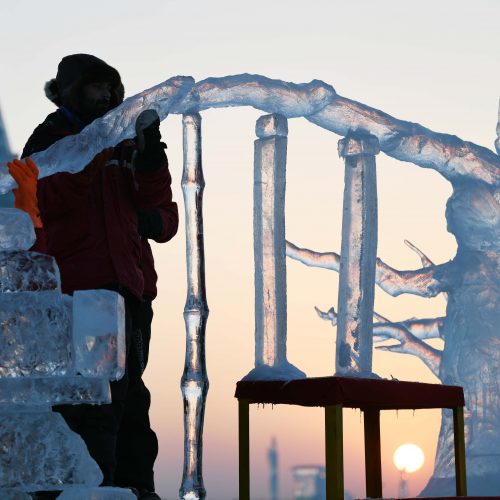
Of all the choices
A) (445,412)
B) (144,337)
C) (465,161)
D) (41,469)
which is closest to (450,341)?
(445,412)

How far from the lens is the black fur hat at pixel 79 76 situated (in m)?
3.36

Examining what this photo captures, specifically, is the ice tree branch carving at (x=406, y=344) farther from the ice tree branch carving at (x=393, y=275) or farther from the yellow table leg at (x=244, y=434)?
the yellow table leg at (x=244, y=434)

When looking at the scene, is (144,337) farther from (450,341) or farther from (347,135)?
(450,341)

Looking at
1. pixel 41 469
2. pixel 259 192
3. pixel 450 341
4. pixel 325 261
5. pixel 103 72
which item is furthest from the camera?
pixel 450 341

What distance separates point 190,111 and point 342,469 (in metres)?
1.68

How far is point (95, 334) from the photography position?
8.44 ft

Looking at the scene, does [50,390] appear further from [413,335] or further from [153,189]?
[413,335]

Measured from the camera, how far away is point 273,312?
4273mm

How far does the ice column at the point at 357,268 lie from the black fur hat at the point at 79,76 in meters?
1.90

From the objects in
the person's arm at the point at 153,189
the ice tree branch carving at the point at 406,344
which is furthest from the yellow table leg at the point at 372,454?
the ice tree branch carving at the point at 406,344

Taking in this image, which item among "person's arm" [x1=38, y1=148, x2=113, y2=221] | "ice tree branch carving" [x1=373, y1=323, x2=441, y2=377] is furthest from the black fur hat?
"ice tree branch carving" [x1=373, y1=323, x2=441, y2=377]

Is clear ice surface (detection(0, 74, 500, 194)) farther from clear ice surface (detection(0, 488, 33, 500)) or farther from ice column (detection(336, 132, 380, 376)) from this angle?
clear ice surface (detection(0, 488, 33, 500))

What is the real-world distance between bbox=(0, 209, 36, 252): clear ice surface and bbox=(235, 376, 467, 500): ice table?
948 millimetres

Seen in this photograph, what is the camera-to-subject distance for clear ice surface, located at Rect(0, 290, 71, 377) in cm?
258
